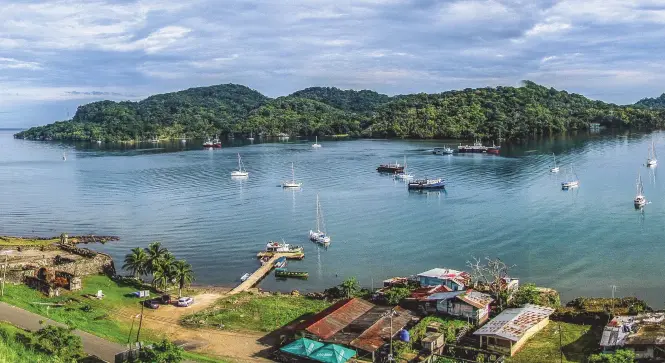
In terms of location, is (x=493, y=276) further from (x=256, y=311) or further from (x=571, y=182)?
(x=571, y=182)

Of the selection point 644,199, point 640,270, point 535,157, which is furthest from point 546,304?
point 535,157

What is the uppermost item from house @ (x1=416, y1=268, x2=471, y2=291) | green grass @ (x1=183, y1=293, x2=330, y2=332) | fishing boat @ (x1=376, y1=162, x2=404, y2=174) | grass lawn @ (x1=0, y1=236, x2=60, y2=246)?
fishing boat @ (x1=376, y1=162, x2=404, y2=174)

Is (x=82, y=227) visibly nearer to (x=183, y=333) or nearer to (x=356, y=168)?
(x=183, y=333)

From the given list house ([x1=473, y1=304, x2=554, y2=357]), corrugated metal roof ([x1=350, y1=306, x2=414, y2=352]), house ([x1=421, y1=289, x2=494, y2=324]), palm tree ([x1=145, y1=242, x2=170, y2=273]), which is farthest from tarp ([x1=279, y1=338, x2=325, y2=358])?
palm tree ([x1=145, y1=242, x2=170, y2=273])

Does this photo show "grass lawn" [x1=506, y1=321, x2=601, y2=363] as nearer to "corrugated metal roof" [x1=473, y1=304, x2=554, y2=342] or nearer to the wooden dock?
"corrugated metal roof" [x1=473, y1=304, x2=554, y2=342]

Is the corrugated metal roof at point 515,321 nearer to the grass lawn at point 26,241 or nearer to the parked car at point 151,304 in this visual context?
the parked car at point 151,304

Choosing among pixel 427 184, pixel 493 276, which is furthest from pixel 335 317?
pixel 427 184
